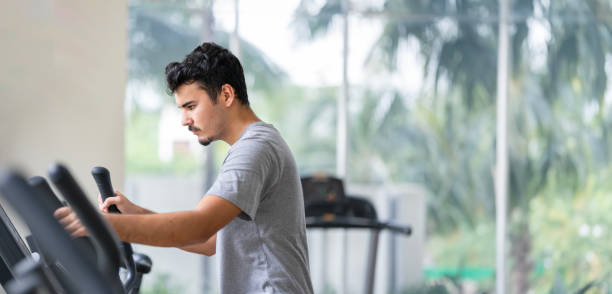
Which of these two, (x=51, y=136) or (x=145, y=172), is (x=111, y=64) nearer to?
(x=51, y=136)

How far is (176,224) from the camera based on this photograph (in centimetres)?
147

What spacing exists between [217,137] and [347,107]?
3727 mm

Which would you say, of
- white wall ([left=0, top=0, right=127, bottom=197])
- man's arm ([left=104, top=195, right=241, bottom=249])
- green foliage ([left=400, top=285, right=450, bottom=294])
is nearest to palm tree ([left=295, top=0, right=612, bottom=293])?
green foliage ([left=400, top=285, right=450, bottom=294])

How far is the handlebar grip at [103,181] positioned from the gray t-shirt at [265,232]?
0.79 ft

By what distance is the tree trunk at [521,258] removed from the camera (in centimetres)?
570

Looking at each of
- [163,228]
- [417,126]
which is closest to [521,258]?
[417,126]

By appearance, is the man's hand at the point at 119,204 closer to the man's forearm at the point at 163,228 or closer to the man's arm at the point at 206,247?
the man's forearm at the point at 163,228

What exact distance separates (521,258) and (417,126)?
1.24m

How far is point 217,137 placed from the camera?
1779 mm

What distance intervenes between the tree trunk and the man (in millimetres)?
4249

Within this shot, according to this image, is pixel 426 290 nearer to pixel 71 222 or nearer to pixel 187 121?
pixel 187 121

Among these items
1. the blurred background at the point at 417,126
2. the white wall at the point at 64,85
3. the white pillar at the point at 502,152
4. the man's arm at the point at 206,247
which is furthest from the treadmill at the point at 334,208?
the man's arm at the point at 206,247

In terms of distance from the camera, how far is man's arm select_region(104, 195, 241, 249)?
141cm

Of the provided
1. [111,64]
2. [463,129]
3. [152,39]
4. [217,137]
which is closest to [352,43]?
[463,129]
